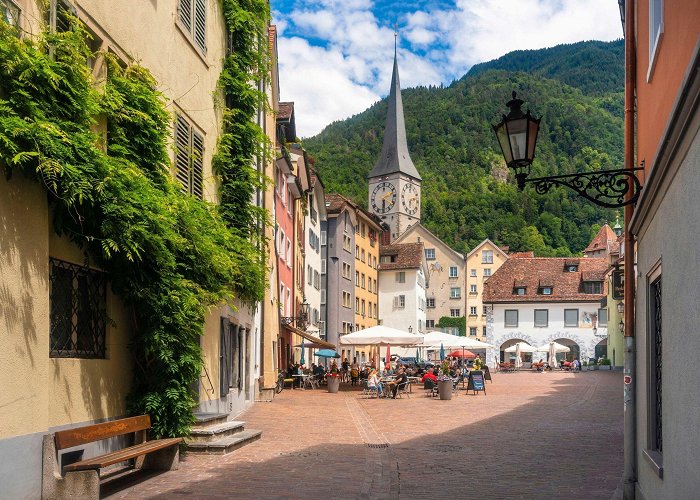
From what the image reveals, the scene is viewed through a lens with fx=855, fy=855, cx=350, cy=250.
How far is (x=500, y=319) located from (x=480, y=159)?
103444 mm

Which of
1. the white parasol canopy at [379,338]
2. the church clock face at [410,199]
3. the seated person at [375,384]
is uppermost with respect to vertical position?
the church clock face at [410,199]

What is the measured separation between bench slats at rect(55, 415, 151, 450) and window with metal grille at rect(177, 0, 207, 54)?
6.85 m

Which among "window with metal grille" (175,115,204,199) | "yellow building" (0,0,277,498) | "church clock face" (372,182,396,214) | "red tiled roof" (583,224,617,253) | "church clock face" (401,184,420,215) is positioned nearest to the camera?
"yellow building" (0,0,277,498)

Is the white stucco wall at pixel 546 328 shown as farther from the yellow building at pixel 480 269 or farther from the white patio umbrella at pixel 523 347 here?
the yellow building at pixel 480 269

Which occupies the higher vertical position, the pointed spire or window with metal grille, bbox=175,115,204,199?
the pointed spire

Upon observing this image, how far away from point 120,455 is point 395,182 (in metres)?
121

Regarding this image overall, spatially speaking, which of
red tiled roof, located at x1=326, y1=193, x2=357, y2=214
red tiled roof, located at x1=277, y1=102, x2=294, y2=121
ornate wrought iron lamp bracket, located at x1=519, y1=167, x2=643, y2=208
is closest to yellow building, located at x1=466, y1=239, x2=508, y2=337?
red tiled roof, located at x1=326, y1=193, x2=357, y2=214

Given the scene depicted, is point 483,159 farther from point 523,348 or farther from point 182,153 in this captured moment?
point 182,153

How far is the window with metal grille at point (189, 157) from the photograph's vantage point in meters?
14.2

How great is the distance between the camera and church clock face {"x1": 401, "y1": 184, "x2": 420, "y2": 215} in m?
131

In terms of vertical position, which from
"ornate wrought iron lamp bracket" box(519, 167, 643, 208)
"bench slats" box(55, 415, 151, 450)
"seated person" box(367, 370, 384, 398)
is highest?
"ornate wrought iron lamp bracket" box(519, 167, 643, 208)

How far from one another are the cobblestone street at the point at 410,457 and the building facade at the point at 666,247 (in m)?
2.12

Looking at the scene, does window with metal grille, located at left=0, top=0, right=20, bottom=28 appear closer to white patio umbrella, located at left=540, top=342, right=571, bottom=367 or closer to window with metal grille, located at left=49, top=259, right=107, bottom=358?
window with metal grille, located at left=49, top=259, right=107, bottom=358

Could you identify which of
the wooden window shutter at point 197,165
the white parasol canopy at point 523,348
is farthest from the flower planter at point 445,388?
the white parasol canopy at point 523,348
